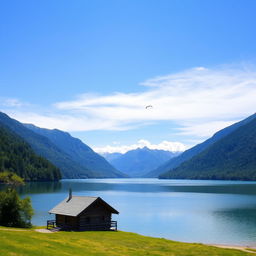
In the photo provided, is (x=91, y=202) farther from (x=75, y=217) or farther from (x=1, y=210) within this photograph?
(x=1, y=210)

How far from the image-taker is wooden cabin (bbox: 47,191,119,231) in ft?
212

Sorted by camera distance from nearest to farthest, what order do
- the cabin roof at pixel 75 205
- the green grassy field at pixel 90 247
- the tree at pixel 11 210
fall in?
the green grassy field at pixel 90 247, the tree at pixel 11 210, the cabin roof at pixel 75 205

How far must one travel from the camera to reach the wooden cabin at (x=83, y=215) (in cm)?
6475

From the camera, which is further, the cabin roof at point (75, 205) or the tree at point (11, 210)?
the cabin roof at point (75, 205)

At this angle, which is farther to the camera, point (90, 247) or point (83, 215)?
point (83, 215)

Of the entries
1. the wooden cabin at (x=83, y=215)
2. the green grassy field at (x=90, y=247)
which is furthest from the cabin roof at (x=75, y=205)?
the green grassy field at (x=90, y=247)

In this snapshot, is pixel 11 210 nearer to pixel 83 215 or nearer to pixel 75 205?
pixel 75 205

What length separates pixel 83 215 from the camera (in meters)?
65.2

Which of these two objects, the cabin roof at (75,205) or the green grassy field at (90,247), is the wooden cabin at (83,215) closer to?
the cabin roof at (75,205)

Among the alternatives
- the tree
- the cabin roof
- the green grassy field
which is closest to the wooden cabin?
the cabin roof

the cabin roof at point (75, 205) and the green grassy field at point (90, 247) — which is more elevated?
the cabin roof at point (75, 205)

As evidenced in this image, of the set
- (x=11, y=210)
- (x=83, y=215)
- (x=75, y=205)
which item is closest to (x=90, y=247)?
(x=83, y=215)

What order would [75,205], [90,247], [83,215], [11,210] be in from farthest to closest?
[75,205] → [83,215] → [11,210] → [90,247]

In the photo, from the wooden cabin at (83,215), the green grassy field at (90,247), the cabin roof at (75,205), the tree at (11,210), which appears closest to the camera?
the green grassy field at (90,247)
